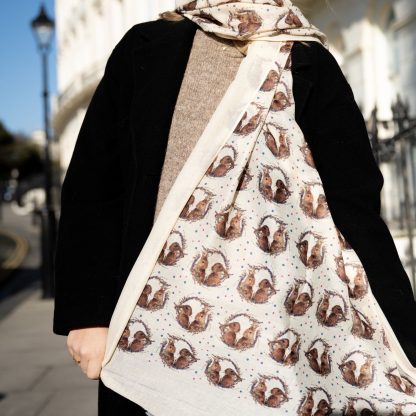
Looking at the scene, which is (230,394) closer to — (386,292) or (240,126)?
(386,292)

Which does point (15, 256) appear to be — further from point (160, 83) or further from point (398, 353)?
point (398, 353)

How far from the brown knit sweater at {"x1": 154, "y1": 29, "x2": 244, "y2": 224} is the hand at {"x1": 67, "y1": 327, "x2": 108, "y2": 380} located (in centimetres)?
29

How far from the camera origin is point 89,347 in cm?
159

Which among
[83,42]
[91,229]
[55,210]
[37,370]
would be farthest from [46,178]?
[83,42]

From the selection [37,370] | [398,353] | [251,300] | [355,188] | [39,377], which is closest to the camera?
[251,300]

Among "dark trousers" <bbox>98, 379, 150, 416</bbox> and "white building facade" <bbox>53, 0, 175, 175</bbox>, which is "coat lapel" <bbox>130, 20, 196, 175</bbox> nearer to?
"dark trousers" <bbox>98, 379, 150, 416</bbox>

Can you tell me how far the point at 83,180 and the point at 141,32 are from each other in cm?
39

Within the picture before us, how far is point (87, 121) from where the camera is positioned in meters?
1.72

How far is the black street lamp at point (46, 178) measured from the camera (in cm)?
1149

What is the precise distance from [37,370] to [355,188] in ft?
15.8

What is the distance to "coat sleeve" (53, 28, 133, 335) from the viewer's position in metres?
1.64

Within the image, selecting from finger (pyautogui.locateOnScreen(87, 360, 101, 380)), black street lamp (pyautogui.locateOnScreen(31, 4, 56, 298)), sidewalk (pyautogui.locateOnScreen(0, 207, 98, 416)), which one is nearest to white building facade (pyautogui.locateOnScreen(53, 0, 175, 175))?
black street lamp (pyautogui.locateOnScreen(31, 4, 56, 298))

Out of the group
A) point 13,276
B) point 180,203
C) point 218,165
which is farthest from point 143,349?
point 13,276

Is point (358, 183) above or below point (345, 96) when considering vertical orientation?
below
